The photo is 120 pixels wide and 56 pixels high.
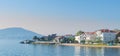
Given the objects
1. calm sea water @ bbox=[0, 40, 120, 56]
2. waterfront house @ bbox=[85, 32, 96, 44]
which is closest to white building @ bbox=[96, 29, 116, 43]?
waterfront house @ bbox=[85, 32, 96, 44]

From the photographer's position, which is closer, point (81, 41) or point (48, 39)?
point (81, 41)

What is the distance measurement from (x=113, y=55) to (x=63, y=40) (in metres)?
52.1

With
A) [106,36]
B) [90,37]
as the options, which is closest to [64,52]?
[106,36]

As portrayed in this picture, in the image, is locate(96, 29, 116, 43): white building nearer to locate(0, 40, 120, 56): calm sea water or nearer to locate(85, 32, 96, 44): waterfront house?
locate(85, 32, 96, 44): waterfront house

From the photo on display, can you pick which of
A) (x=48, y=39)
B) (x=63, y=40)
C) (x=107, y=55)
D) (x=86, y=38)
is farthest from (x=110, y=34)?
(x=107, y=55)

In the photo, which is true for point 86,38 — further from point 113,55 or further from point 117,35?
point 113,55

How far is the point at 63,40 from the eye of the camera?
95.7m

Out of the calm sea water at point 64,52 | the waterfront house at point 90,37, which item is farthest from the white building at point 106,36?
the calm sea water at point 64,52

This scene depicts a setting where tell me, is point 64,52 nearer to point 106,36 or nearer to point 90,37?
point 106,36

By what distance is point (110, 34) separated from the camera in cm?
8412

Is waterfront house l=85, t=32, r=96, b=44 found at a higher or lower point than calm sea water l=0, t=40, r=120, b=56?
higher

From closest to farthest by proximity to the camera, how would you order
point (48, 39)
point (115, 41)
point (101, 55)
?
point (101, 55)
point (115, 41)
point (48, 39)

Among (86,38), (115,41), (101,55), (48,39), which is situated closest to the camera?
(101,55)

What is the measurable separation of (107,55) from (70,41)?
49.3 meters
